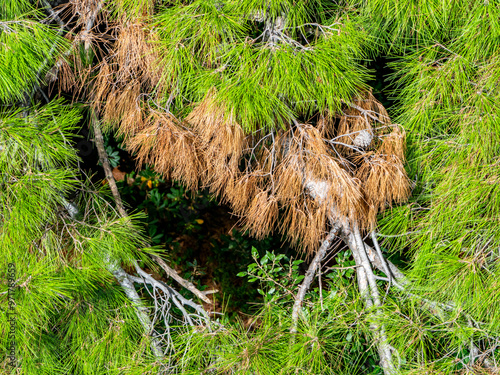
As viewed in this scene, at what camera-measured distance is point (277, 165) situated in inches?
50.0

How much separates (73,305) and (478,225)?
1.10 m

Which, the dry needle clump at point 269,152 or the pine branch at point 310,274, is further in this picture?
the pine branch at point 310,274

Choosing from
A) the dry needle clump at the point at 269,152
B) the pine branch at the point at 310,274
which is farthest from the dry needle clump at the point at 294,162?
the pine branch at the point at 310,274

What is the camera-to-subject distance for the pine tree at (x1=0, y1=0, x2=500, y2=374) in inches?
42.8

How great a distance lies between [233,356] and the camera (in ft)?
3.58

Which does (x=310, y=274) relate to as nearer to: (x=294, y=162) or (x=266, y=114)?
(x=294, y=162)

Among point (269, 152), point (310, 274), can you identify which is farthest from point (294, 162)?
point (310, 274)

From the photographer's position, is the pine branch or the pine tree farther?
the pine branch

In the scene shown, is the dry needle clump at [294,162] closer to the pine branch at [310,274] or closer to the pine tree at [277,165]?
the pine tree at [277,165]

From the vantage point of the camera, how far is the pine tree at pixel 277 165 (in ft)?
3.57

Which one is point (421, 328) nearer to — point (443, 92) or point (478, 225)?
point (478, 225)

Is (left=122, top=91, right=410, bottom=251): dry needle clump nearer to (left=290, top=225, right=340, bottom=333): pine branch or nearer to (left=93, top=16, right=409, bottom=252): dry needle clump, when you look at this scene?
(left=93, top=16, right=409, bottom=252): dry needle clump

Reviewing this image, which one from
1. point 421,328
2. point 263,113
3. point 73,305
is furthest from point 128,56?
point 421,328

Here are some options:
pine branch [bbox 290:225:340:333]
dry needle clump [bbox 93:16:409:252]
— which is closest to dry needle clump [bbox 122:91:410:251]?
dry needle clump [bbox 93:16:409:252]
